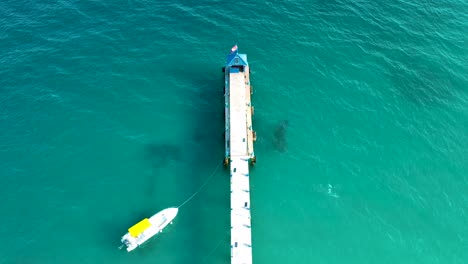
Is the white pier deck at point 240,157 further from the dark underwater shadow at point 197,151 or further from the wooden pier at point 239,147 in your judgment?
the dark underwater shadow at point 197,151

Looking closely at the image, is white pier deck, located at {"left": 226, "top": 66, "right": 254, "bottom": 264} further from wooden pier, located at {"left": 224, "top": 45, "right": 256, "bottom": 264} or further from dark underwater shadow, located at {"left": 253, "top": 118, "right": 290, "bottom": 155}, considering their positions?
dark underwater shadow, located at {"left": 253, "top": 118, "right": 290, "bottom": 155}

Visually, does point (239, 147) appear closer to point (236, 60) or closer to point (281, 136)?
point (281, 136)

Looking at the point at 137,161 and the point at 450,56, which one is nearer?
the point at 137,161

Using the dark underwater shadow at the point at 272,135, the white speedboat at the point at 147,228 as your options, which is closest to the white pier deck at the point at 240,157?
the dark underwater shadow at the point at 272,135

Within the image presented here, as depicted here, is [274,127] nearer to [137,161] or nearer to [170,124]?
[170,124]

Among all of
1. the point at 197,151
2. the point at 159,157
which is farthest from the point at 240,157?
the point at 159,157

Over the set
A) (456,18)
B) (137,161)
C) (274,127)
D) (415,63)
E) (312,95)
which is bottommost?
(137,161)

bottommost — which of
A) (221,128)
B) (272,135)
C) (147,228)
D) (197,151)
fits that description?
(147,228)

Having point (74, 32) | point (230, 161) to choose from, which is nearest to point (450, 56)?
point (230, 161)
